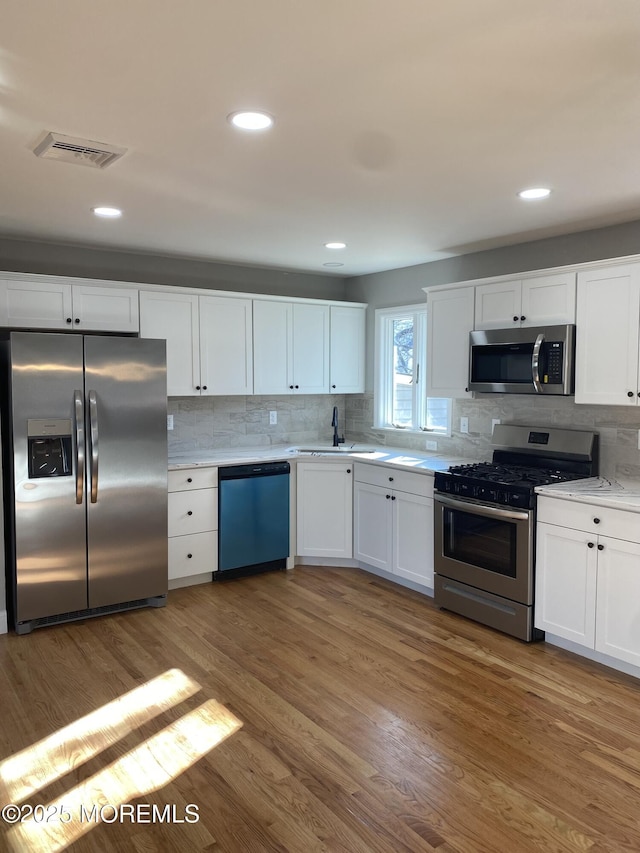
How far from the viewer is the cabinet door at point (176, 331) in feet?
15.1

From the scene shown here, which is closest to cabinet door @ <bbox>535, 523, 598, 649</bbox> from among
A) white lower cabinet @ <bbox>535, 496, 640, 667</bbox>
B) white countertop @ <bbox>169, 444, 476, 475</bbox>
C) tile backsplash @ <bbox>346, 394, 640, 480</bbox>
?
white lower cabinet @ <bbox>535, 496, 640, 667</bbox>

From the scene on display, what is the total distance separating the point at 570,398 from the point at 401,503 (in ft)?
4.33

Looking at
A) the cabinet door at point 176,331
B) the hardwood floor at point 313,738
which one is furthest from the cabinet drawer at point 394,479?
the cabinet door at point 176,331

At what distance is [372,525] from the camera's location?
4801mm

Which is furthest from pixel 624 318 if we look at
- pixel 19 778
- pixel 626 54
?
pixel 19 778

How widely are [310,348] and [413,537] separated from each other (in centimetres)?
189

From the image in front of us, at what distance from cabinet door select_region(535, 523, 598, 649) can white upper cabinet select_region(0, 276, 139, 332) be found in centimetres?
306

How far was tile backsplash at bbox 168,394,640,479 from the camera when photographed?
12.7 ft

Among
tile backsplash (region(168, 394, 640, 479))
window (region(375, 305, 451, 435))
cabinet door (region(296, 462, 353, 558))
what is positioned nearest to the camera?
tile backsplash (region(168, 394, 640, 479))

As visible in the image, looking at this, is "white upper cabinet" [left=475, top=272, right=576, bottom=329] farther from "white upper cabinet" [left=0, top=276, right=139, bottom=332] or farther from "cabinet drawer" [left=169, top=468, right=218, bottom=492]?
"white upper cabinet" [left=0, top=276, right=139, bottom=332]

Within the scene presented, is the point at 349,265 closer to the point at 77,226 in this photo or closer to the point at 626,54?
the point at 77,226

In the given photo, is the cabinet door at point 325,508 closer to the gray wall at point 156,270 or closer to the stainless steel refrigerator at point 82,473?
the stainless steel refrigerator at point 82,473

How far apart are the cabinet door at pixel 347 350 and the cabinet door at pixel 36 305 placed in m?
2.22

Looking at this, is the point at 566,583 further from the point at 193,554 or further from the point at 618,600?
the point at 193,554
